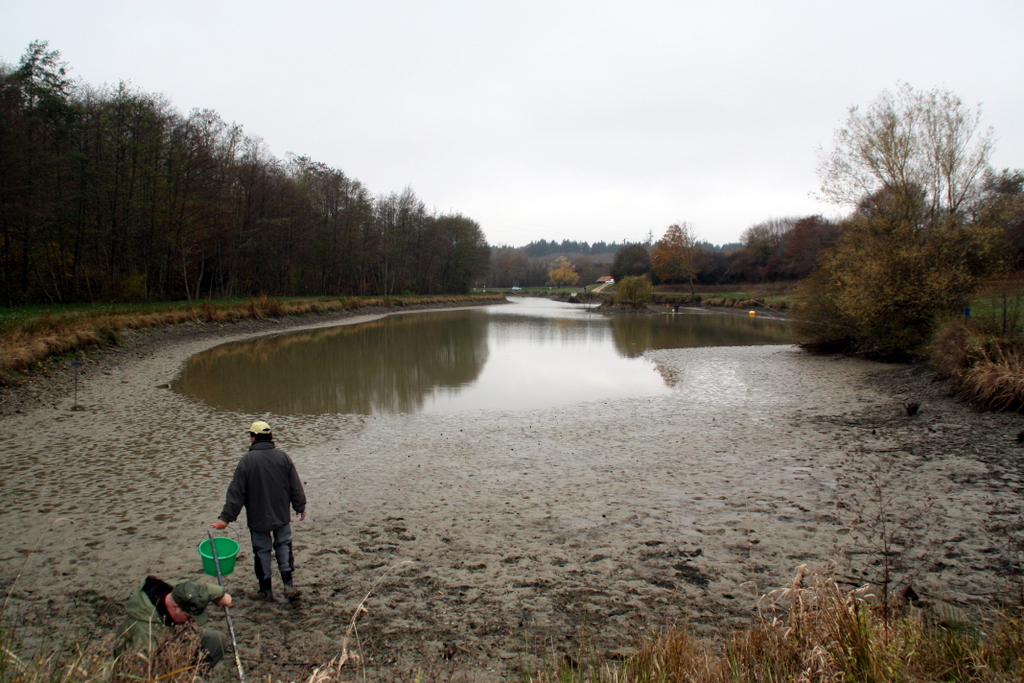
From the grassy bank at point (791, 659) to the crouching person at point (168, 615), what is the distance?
4.7 inches

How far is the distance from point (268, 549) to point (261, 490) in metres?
0.48

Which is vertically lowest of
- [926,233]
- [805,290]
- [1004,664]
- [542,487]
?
[542,487]

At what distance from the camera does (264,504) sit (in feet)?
14.9

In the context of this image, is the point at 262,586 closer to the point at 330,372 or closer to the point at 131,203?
the point at 330,372

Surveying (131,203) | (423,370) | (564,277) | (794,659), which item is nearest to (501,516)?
(794,659)

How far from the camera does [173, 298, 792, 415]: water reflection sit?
503 inches

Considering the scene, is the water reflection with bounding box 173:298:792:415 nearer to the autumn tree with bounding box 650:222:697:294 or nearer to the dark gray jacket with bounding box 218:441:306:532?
the dark gray jacket with bounding box 218:441:306:532

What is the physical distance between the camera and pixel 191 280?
39.1 metres

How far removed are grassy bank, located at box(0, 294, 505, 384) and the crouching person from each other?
11.6 m

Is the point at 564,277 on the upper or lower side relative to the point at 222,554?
upper

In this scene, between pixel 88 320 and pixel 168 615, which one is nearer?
pixel 168 615

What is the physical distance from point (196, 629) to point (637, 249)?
91.3 meters

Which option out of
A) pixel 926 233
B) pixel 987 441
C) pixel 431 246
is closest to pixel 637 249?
pixel 431 246

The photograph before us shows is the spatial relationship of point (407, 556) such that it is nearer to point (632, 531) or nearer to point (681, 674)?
point (632, 531)
